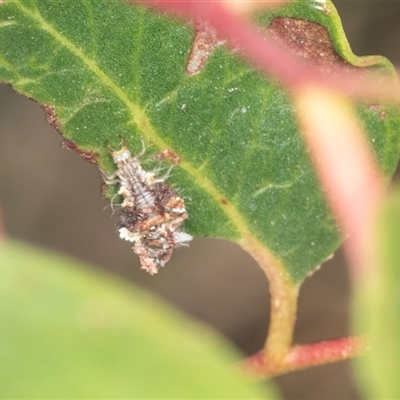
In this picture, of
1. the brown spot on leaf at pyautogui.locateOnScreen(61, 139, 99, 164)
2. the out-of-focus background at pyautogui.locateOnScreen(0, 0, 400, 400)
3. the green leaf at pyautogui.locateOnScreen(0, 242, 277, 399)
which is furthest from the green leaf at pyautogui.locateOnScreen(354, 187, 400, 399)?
the out-of-focus background at pyautogui.locateOnScreen(0, 0, 400, 400)

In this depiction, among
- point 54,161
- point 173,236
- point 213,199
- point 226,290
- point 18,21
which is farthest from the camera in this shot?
point 226,290

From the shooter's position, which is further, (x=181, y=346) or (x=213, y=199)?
(x=213, y=199)

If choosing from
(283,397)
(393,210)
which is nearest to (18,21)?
(393,210)

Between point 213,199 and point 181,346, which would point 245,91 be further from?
point 181,346

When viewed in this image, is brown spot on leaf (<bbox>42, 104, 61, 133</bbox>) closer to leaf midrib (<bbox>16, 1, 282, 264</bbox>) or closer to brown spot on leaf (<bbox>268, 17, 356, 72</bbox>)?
leaf midrib (<bbox>16, 1, 282, 264</bbox>)

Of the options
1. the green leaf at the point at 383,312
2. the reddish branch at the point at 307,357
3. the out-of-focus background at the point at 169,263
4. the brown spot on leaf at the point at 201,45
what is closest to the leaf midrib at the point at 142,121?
the brown spot on leaf at the point at 201,45

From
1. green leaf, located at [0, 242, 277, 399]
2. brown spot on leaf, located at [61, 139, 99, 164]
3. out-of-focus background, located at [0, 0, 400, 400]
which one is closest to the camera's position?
green leaf, located at [0, 242, 277, 399]
